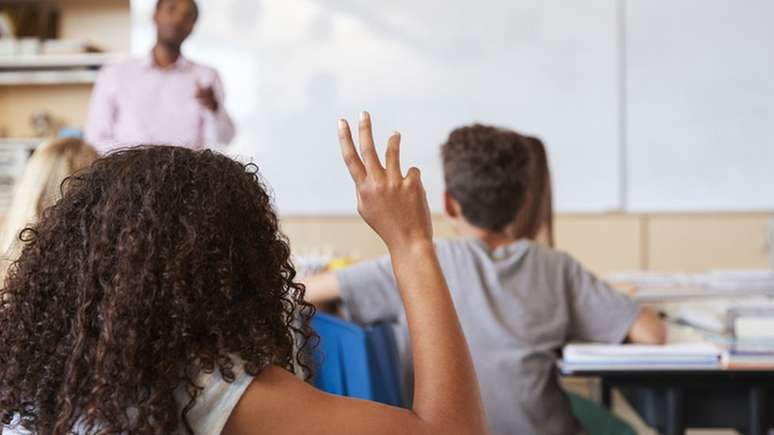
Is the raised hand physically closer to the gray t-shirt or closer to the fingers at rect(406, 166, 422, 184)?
the fingers at rect(406, 166, 422, 184)

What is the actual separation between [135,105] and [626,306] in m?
2.06

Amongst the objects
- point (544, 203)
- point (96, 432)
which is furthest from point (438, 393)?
point (544, 203)

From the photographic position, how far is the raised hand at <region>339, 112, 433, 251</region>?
3.22 ft

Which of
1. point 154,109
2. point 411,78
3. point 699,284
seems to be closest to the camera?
point 699,284

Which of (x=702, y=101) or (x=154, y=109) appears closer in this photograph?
(x=154, y=109)

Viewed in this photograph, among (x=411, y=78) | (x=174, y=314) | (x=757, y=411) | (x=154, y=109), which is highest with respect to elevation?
(x=411, y=78)

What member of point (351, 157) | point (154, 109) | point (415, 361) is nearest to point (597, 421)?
point (415, 361)

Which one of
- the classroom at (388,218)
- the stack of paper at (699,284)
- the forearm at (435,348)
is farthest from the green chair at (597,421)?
the forearm at (435,348)

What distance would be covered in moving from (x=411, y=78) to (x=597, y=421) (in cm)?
252

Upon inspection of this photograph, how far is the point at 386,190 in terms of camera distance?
98 cm

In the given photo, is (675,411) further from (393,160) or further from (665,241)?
(665,241)

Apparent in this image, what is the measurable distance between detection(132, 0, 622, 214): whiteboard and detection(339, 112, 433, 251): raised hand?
Result: 342cm

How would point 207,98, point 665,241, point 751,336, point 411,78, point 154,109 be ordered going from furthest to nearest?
point 411,78, point 665,241, point 154,109, point 207,98, point 751,336

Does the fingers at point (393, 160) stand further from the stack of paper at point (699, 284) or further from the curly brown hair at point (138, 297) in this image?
the stack of paper at point (699, 284)
